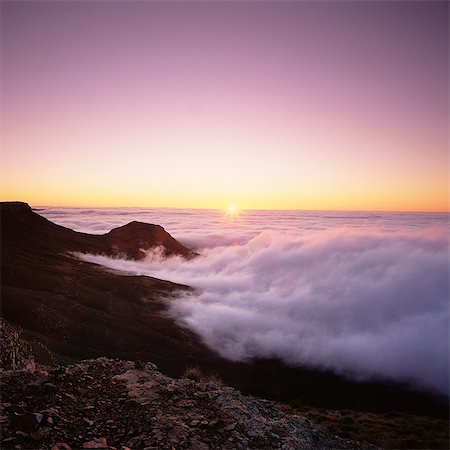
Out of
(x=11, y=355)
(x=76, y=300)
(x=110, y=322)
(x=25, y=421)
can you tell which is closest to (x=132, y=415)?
(x=25, y=421)

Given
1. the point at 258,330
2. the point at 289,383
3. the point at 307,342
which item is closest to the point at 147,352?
the point at 289,383

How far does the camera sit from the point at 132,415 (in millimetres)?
8523

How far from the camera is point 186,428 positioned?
330 inches

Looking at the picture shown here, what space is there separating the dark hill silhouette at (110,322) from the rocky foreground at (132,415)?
77.5 ft

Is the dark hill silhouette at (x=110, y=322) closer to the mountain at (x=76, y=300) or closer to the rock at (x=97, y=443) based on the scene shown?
the mountain at (x=76, y=300)

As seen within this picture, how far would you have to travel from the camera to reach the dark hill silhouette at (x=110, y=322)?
3769cm

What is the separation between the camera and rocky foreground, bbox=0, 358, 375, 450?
698 cm

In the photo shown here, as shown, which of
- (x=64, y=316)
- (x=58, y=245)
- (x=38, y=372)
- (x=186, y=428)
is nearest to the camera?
(x=186, y=428)

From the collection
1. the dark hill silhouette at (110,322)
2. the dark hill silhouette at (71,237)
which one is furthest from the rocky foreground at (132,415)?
the dark hill silhouette at (71,237)

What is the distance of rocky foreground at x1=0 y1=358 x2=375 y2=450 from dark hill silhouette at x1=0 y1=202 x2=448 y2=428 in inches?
930

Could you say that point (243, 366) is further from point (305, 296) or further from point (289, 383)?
point (305, 296)

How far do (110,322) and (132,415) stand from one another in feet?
130

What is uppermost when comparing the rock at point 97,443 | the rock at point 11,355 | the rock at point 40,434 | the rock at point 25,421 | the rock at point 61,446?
the rock at point 25,421

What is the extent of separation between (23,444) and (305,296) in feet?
537
